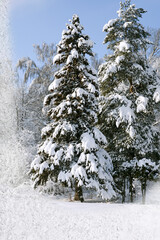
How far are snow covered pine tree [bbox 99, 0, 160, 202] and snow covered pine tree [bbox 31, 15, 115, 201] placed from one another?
124 centimetres

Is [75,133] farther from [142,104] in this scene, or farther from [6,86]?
[6,86]

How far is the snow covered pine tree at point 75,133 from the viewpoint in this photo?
10.3 metres

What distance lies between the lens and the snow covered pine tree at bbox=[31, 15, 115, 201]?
10.3m

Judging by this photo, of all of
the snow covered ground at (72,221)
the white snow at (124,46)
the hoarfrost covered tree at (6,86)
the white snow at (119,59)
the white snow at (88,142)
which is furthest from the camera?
the hoarfrost covered tree at (6,86)

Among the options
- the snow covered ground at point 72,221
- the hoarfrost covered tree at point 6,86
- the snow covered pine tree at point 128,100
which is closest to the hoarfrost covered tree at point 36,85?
the hoarfrost covered tree at point 6,86

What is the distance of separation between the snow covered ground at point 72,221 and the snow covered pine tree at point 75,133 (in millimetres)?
2061

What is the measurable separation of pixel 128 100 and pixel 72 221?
7.00 m

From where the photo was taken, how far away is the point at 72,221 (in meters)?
6.93

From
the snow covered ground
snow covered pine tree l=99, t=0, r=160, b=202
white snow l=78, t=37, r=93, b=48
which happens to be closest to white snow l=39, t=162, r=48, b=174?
the snow covered ground

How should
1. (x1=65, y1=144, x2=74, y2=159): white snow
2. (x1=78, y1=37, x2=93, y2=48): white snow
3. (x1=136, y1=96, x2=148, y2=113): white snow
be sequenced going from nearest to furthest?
(x1=65, y1=144, x2=74, y2=159): white snow → (x1=136, y1=96, x2=148, y2=113): white snow → (x1=78, y1=37, x2=93, y2=48): white snow

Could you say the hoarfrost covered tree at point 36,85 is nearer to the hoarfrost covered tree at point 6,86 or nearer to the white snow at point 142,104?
the hoarfrost covered tree at point 6,86

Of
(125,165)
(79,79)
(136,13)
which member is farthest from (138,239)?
(136,13)

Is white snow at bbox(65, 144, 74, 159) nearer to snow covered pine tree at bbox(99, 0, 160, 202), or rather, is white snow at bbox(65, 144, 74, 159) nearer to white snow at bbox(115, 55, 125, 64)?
snow covered pine tree at bbox(99, 0, 160, 202)

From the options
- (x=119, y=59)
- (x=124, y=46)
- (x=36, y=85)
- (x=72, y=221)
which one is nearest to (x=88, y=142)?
(x=72, y=221)
